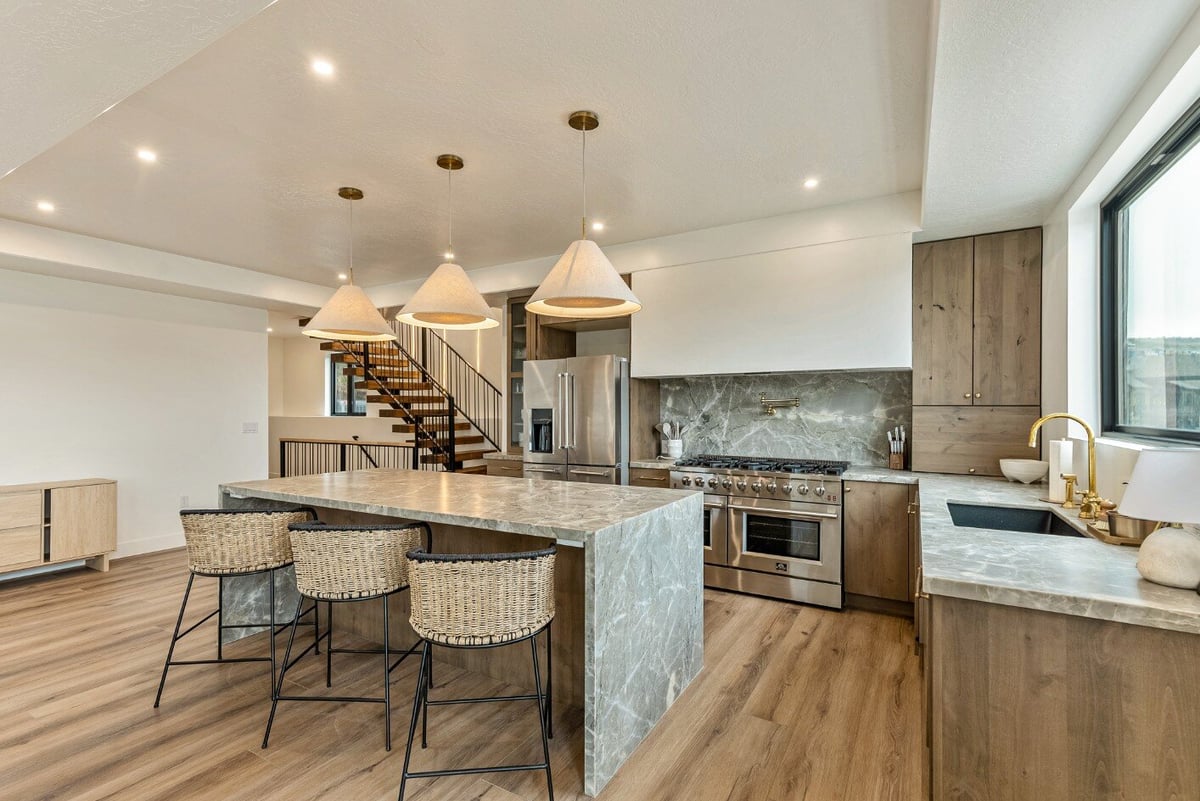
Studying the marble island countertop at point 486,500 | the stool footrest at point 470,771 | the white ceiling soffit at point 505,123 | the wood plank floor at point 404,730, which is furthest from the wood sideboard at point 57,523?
the stool footrest at point 470,771

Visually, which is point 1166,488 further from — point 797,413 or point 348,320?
point 348,320

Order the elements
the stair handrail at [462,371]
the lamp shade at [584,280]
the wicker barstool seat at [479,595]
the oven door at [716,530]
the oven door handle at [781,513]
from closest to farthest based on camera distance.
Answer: the wicker barstool seat at [479,595]
the lamp shade at [584,280]
the oven door handle at [781,513]
the oven door at [716,530]
the stair handrail at [462,371]

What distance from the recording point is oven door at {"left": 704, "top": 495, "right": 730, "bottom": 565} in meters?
4.11

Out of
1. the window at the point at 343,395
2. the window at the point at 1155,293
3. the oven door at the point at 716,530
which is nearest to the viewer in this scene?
the window at the point at 1155,293

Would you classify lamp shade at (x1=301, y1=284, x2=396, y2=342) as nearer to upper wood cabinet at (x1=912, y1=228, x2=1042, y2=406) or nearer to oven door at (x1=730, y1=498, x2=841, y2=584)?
oven door at (x1=730, y1=498, x2=841, y2=584)

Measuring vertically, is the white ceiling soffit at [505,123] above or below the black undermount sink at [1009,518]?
above

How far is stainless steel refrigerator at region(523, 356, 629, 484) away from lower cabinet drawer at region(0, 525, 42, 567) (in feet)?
12.5

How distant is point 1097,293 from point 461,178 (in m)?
3.63

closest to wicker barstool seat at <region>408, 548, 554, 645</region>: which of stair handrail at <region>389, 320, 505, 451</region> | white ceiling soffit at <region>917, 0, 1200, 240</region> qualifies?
white ceiling soffit at <region>917, 0, 1200, 240</region>

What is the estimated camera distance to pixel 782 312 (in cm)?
411

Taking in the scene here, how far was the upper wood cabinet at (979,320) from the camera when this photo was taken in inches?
141

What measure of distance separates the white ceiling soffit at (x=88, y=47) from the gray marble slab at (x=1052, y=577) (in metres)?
2.42

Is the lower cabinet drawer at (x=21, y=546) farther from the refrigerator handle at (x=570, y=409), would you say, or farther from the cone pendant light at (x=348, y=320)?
the refrigerator handle at (x=570, y=409)

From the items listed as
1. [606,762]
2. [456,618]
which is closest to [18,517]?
[456,618]
